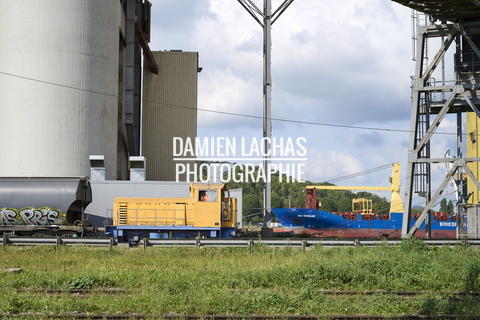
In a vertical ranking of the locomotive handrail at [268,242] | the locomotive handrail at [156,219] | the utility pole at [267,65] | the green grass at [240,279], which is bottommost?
the green grass at [240,279]

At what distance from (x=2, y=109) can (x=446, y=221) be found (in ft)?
153

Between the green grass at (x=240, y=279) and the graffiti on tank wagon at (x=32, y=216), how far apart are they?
6.67 m

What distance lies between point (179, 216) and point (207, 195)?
6.40ft

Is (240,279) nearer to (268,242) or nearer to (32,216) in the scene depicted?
(268,242)

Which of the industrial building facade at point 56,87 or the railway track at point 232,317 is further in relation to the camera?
the industrial building facade at point 56,87

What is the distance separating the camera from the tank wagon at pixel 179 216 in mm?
30516

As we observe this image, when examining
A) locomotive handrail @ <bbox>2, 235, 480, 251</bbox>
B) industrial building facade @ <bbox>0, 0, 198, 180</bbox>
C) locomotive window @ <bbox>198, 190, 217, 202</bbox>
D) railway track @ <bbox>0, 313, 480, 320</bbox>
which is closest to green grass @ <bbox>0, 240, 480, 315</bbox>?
railway track @ <bbox>0, 313, 480, 320</bbox>

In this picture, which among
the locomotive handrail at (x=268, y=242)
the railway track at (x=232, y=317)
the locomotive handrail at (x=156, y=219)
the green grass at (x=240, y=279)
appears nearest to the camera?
the railway track at (x=232, y=317)

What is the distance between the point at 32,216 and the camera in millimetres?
31516

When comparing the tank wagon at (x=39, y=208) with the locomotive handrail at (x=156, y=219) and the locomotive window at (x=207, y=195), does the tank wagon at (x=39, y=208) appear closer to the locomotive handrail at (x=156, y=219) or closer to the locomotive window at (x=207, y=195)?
the locomotive handrail at (x=156, y=219)

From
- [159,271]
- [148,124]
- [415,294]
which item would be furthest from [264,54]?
[148,124]

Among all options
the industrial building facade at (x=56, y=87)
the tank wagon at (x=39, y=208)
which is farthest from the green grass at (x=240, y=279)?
the industrial building facade at (x=56, y=87)

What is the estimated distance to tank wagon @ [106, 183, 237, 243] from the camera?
3052 cm

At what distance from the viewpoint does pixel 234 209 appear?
32125 mm
